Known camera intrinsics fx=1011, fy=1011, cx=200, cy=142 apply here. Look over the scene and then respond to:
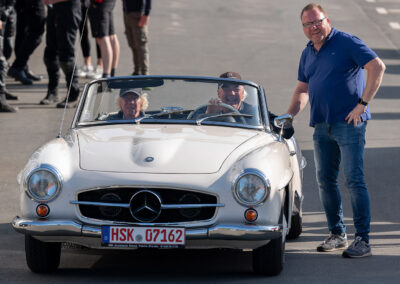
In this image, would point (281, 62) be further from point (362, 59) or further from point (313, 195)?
point (362, 59)

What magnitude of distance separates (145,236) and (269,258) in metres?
0.86

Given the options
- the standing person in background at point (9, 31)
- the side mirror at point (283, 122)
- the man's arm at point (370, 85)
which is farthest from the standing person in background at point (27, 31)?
the man's arm at point (370, 85)

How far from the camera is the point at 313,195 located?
9.51 metres

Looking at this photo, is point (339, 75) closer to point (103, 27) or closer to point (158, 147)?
point (158, 147)

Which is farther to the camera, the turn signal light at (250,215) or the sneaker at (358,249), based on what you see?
the sneaker at (358,249)

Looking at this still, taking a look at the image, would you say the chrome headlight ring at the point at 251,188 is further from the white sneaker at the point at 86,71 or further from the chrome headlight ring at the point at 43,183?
the white sneaker at the point at 86,71

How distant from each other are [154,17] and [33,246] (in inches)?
600

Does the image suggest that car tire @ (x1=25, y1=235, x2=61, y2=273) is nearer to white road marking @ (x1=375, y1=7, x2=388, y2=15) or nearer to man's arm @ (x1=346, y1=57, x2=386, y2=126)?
man's arm @ (x1=346, y1=57, x2=386, y2=126)

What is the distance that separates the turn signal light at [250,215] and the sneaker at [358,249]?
1.15 m

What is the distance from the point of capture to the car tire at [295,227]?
7774mm

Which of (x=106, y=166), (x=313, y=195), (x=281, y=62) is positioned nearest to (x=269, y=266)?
(x=106, y=166)

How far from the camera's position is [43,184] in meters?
6.53

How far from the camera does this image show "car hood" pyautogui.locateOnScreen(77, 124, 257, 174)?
258 inches

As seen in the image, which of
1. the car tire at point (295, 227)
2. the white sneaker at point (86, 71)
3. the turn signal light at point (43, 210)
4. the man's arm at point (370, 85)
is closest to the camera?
the turn signal light at point (43, 210)
